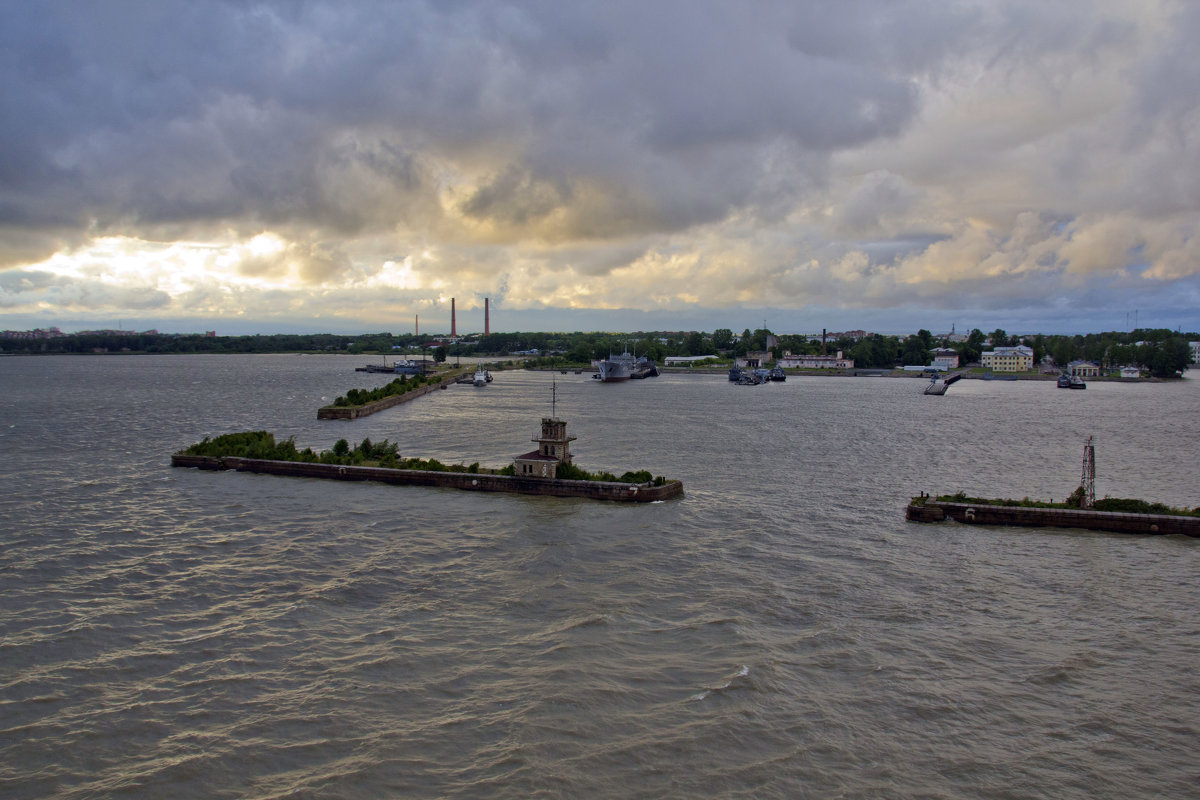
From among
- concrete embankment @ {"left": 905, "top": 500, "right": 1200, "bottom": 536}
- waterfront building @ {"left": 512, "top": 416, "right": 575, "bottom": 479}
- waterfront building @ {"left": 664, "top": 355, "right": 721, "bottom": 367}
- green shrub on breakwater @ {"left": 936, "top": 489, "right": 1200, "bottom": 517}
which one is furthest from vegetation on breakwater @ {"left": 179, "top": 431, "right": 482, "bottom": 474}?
waterfront building @ {"left": 664, "top": 355, "right": 721, "bottom": 367}

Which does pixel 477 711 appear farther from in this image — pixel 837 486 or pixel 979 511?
pixel 837 486

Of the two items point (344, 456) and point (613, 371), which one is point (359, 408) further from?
point (613, 371)

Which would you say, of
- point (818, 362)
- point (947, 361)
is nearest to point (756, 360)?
point (818, 362)

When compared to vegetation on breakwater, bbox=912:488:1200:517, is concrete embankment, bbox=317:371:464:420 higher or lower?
higher

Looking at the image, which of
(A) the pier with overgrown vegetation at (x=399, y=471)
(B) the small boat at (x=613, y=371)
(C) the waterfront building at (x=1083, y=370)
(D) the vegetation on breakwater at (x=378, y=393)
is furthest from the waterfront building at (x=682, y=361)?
(A) the pier with overgrown vegetation at (x=399, y=471)

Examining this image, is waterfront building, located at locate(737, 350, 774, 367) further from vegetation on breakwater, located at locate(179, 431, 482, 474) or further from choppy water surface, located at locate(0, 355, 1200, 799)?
vegetation on breakwater, located at locate(179, 431, 482, 474)

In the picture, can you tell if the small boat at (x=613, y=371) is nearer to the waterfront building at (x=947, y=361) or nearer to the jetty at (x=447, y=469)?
the waterfront building at (x=947, y=361)

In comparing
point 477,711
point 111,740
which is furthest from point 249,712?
point 477,711
